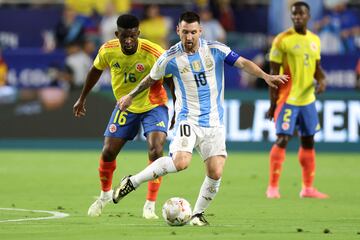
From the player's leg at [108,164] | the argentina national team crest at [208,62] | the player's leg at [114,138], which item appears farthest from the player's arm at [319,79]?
the argentina national team crest at [208,62]

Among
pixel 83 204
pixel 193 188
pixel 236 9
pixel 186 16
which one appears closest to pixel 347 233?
pixel 186 16

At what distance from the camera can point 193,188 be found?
15.7 meters

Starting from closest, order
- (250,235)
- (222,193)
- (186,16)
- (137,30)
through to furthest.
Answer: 1. (250,235)
2. (186,16)
3. (137,30)
4. (222,193)

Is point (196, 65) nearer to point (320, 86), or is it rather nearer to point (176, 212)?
point (176, 212)

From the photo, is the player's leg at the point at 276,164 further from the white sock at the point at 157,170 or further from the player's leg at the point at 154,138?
the white sock at the point at 157,170

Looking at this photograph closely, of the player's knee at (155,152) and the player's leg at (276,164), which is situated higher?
the player's knee at (155,152)

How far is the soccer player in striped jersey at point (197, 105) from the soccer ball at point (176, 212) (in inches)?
8.2

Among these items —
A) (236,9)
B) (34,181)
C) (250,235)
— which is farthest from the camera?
(236,9)

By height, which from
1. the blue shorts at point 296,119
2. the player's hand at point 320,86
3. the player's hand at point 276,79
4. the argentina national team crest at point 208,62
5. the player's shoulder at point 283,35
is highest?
the player's shoulder at point 283,35

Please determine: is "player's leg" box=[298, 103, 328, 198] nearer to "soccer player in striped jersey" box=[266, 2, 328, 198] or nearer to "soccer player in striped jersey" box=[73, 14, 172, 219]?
"soccer player in striped jersey" box=[266, 2, 328, 198]

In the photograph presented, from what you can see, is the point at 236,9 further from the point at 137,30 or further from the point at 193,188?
the point at 137,30

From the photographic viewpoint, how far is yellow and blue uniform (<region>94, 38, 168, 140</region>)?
1193 cm

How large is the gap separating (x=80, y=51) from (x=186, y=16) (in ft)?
45.9

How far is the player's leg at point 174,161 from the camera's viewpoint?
10.7 meters
